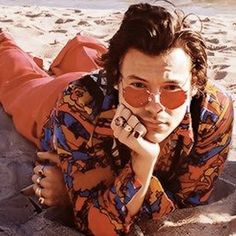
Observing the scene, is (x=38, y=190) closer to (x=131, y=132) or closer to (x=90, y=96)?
(x=90, y=96)

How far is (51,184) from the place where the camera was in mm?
2369

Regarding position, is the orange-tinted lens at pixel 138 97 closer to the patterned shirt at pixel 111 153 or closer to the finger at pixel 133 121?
the finger at pixel 133 121

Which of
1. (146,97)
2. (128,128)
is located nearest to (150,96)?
(146,97)

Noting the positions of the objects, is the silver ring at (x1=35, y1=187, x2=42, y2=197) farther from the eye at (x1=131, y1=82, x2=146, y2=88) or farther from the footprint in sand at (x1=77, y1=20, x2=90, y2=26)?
the footprint in sand at (x1=77, y1=20, x2=90, y2=26)

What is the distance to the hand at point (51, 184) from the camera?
237 centimetres

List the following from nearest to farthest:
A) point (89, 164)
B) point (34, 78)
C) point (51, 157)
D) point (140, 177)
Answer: point (140, 177)
point (89, 164)
point (51, 157)
point (34, 78)

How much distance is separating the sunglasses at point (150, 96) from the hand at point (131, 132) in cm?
4

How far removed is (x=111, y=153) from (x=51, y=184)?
30cm

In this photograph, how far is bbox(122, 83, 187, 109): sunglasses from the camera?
1945 mm

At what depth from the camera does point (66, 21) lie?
19.2 ft

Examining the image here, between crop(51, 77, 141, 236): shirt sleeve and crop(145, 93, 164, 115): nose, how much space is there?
0.26 m

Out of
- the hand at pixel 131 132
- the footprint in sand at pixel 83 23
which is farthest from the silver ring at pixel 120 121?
the footprint in sand at pixel 83 23

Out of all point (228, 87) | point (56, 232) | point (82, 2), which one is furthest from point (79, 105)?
point (82, 2)

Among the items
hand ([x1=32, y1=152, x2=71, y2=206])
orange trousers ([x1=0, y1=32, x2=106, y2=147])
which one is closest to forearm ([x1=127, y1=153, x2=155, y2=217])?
hand ([x1=32, y1=152, x2=71, y2=206])
